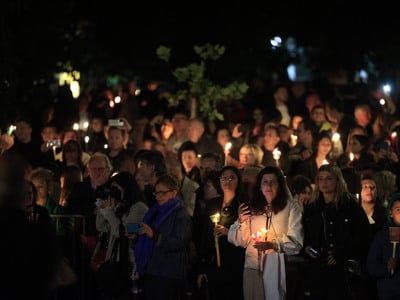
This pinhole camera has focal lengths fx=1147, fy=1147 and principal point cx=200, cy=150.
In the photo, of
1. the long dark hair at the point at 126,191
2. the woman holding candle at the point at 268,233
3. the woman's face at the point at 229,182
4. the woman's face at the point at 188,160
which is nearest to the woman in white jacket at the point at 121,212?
the long dark hair at the point at 126,191

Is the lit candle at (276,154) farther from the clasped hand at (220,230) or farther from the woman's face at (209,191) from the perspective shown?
the clasped hand at (220,230)

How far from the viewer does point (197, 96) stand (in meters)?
21.0

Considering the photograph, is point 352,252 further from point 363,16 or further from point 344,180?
point 363,16

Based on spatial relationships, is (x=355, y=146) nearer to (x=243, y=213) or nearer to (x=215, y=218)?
(x=215, y=218)

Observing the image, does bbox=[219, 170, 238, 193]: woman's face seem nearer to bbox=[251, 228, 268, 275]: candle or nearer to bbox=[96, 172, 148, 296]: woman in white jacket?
bbox=[96, 172, 148, 296]: woman in white jacket

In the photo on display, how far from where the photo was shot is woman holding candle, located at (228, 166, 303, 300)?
38.3ft

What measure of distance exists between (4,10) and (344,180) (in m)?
7.89

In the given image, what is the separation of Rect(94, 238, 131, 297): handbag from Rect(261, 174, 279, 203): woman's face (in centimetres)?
180

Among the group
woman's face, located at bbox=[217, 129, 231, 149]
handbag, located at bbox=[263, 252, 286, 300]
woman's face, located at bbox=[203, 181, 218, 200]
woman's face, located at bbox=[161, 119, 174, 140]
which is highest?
woman's face, located at bbox=[161, 119, 174, 140]

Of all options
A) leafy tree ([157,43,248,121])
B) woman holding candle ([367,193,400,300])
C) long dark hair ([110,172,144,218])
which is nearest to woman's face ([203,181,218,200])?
long dark hair ([110,172,144,218])

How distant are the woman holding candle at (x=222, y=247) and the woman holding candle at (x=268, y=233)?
18.5 inches

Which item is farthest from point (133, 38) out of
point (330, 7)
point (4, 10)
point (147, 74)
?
point (4, 10)

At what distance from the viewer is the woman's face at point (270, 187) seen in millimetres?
11891

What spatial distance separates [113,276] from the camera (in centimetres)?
1240
